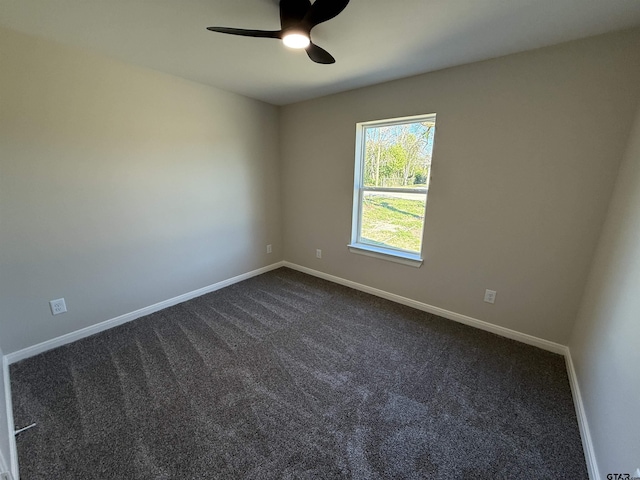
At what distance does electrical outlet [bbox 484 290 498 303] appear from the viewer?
2.26m

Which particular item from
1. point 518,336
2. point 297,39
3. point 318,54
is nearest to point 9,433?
point 297,39

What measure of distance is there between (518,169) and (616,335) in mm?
1244

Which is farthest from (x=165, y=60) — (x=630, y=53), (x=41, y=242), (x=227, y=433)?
(x=630, y=53)

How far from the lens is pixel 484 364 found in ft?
6.30

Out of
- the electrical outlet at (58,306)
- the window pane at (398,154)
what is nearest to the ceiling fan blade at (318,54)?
the window pane at (398,154)

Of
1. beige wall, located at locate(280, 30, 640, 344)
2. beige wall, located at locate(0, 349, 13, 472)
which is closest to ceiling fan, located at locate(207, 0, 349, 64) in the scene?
beige wall, located at locate(280, 30, 640, 344)

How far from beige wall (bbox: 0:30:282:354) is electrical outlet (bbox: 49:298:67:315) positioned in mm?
30

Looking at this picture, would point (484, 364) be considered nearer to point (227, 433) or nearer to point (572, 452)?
point (572, 452)

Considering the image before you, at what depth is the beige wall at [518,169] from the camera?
1.70 metres

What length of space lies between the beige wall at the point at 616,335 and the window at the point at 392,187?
1.23 m

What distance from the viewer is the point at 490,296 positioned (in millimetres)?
2279

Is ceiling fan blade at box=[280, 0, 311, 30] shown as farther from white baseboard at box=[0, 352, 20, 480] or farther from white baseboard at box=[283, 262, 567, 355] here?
white baseboard at box=[283, 262, 567, 355]

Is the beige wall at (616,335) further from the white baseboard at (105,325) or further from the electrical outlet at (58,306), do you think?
the electrical outlet at (58,306)

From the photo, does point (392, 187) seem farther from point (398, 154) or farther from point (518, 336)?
point (518, 336)
